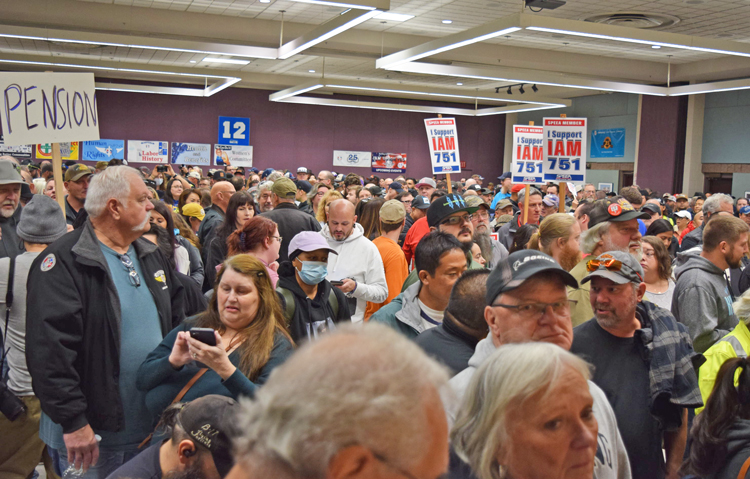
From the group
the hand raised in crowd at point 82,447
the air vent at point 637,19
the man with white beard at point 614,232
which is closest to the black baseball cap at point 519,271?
the hand raised in crowd at point 82,447

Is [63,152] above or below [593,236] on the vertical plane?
above

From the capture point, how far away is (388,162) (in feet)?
77.2

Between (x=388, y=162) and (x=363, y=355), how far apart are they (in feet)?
75.4

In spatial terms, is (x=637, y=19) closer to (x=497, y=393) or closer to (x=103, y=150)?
(x=497, y=393)

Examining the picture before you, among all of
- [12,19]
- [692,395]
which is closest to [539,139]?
[692,395]

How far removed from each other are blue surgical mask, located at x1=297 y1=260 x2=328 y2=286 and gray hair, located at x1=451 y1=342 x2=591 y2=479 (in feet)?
5.82

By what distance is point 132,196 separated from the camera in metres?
2.62

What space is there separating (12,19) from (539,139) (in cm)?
931

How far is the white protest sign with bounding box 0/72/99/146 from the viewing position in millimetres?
3918

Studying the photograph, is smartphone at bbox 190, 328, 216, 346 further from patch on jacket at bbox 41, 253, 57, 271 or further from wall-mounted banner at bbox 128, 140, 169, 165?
wall-mounted banner at bbox 128, 140, 169, 165

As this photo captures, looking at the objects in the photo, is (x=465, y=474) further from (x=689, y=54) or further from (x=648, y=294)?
(x=689, y=54)

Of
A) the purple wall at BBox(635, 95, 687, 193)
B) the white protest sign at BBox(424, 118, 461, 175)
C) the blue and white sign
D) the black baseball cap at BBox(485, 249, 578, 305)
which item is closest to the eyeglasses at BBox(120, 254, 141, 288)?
the black baseball cap at BBox(485, 249, 578, 305)

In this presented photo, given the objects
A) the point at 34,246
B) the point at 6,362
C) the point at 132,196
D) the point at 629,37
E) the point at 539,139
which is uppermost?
the point at 629,37

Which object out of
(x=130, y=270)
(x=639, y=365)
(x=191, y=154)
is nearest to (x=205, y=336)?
(x=130, y=270)
